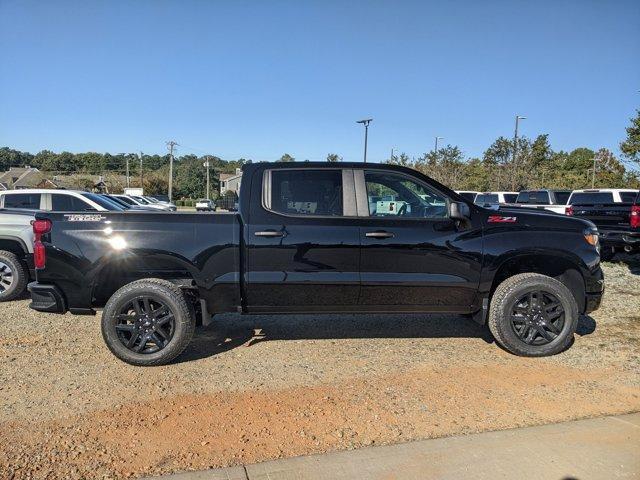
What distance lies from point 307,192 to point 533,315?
255 centimetres

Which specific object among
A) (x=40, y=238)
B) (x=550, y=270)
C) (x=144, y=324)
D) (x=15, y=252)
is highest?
(x=40, y=238)

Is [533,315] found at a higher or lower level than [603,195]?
lower

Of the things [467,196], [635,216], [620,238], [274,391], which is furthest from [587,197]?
[274,391]

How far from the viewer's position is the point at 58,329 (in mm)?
5711

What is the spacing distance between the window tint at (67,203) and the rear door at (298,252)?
6708 millimetres

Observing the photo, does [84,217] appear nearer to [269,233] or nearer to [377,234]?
[269,233]

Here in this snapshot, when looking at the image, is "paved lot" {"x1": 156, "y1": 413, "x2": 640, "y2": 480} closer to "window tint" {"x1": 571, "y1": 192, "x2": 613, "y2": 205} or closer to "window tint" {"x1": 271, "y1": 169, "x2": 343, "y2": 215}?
"window tint" {"x1": 271, "y1": 169, "x2": 343, "y2": 215}

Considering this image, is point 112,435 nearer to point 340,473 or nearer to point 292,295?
point 340,473

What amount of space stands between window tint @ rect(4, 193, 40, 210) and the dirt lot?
182 inches

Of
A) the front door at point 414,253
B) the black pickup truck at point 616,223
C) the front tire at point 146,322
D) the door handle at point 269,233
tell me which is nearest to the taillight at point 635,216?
the black pickup truck at point 616,223

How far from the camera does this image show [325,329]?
18.9ft

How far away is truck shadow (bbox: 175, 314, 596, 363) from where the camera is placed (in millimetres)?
5359

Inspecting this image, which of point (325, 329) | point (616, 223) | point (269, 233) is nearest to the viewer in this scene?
point (269, 233)

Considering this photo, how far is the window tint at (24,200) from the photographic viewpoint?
9711mm
